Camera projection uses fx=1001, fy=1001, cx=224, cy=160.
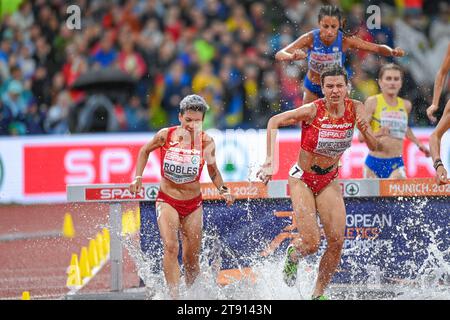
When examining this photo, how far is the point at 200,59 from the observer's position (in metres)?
18.6

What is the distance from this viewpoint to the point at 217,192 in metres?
10.6

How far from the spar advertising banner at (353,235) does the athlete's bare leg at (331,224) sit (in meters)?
1.32

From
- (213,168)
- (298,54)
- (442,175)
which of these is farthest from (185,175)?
(442,175)

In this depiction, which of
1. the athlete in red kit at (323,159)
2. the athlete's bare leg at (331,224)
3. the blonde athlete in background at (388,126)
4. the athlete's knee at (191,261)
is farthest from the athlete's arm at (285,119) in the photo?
the blonde athlete in background at (388,126)

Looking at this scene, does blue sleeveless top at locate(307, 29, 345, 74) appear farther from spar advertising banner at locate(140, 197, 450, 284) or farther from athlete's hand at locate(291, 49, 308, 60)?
spar advertising banner at locate(140, 197, 450, 284)

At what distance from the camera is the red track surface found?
11.5m

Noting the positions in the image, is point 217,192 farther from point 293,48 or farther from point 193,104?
point 293,48

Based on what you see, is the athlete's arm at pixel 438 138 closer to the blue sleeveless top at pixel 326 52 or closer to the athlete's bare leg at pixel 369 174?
the blue sleeveless top at pixel 326 52

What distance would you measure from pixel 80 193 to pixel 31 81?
9341 mm

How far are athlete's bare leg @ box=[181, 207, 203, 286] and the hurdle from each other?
969mm

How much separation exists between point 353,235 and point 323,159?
1.73 meters
